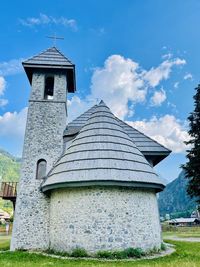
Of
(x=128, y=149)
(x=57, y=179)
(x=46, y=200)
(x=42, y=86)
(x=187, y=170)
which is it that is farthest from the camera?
(x=187, y=170)

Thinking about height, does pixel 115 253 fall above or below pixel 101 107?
below

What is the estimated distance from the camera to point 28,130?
45.2 feet

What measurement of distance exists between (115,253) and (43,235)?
4105 millimetres

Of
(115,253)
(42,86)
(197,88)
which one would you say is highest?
(197,88)

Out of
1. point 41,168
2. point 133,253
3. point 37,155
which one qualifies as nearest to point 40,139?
point 37,155

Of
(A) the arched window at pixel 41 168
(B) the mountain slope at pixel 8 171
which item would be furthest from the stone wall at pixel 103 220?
(B) the mountain slope at pixel 8 171

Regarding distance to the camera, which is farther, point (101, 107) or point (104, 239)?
point (101, 107)

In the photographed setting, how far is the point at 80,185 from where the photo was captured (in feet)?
32.1

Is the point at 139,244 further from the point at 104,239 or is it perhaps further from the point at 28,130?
the point at 28,130

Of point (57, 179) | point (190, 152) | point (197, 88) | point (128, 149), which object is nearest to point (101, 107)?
point (128, 149)

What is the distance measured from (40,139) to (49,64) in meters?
4.40

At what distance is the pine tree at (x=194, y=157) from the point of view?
17.8 m

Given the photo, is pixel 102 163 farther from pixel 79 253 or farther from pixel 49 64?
pixel 49 64

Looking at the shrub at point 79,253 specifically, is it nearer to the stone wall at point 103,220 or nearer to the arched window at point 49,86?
the stone wall at point 103,220
